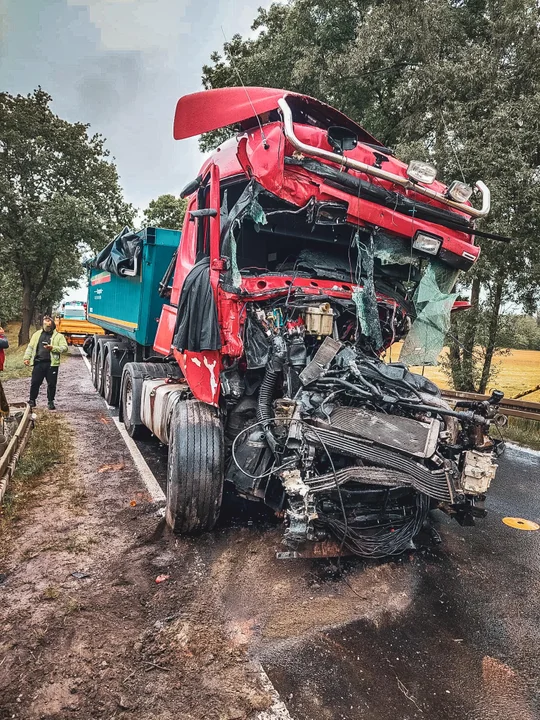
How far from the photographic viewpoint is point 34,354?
867 centimetres

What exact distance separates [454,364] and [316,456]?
358 inches

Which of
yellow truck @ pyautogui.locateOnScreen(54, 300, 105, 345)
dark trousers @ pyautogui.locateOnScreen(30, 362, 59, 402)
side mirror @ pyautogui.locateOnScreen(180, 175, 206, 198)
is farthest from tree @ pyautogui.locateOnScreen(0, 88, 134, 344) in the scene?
side mirror @ pyautogui.locateOnScreen(180, 175, 206, 198)

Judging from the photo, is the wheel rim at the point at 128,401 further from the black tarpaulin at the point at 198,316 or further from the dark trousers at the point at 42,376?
the black tarpaulin at the point at 198,316

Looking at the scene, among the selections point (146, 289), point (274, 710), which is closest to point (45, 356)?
point (146, 289)

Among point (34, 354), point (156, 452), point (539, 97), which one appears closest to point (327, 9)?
point (539, 97)

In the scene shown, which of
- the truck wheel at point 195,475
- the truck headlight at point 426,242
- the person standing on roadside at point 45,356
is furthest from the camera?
the person standing on roadside at point 45,356

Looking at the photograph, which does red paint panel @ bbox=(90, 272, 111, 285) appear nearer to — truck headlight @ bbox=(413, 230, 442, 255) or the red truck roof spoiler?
the red truck roof spoiler

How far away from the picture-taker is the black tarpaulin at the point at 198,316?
12.5ft

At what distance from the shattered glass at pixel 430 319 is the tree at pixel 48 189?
20.0 m

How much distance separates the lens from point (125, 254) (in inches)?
297

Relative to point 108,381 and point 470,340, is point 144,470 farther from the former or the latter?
point 470,340

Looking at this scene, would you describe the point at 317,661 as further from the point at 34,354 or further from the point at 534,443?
the point at 34,354

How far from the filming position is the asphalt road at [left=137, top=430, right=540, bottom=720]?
235cm

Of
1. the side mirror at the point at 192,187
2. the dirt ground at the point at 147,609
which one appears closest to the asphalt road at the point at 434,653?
the dirt ground at the point at 147,609
